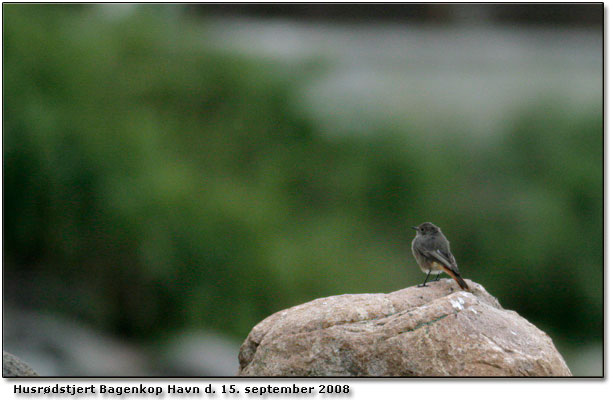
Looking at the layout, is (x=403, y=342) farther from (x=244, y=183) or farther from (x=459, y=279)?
(x=244, y=183)

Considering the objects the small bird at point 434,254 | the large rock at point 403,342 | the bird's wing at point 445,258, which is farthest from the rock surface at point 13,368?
the bird's wing at point 445,258

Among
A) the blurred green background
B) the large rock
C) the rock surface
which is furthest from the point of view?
the blurred green background

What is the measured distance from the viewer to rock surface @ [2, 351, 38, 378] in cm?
474

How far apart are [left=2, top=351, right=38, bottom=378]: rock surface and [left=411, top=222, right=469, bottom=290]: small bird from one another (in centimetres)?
268

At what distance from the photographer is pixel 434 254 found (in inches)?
205

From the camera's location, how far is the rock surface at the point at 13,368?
4.74 m

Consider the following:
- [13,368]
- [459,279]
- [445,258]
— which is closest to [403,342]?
[459,279]

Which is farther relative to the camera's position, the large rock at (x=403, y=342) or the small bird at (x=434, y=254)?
the small bird at (x=434, y=254)

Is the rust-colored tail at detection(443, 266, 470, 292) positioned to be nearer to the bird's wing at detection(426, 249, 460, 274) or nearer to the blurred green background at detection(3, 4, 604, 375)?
the bird's wing at detection(426, 249, 460, 274)

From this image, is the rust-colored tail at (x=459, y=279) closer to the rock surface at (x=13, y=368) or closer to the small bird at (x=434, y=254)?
the small bird at (x=434, y=254)

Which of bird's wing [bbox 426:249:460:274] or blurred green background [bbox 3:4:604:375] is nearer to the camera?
bird's wing [bbox 426:249:460:274]

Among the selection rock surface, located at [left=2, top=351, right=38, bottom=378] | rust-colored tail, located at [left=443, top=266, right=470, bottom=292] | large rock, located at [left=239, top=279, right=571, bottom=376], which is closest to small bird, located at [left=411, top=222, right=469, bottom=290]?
rust-colored tail, located at [left=443, top=266, right=470, bottom=292]

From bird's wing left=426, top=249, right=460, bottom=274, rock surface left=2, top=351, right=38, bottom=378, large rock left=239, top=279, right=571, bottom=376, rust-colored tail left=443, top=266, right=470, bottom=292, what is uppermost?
bird's wing left=426, top=249, right=460, bottom=274

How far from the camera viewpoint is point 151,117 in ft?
29.9
